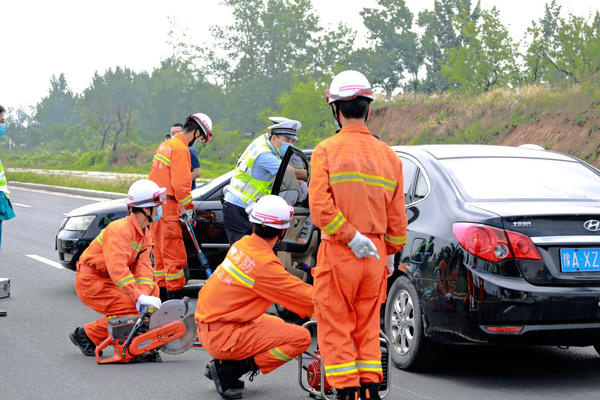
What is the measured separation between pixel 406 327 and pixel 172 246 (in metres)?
3.14

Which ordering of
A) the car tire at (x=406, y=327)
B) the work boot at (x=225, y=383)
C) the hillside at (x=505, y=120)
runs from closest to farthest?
1. the work boot at (x=225, y=383)
2. the car tire at (x=406, y=327)
3. the hillside at (x=505, y=120)

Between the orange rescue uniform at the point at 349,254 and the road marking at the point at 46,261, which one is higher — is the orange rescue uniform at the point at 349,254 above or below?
above

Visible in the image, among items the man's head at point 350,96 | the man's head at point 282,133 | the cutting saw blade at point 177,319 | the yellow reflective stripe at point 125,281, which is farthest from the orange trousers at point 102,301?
the man's head at point 350,96

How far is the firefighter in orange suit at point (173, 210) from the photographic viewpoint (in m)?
8.14

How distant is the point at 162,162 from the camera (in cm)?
833

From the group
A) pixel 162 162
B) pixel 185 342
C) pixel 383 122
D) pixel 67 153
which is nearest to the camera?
pixel 185 342

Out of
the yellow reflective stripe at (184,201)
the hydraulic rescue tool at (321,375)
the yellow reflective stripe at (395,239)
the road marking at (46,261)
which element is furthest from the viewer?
the road marking at (46,261)

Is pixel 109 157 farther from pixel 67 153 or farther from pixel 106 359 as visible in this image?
pixel 106 359

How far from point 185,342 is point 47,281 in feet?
15.0

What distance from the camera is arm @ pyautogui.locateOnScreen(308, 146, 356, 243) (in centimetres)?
429

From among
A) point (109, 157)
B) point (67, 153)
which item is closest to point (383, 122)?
point (109, 157)

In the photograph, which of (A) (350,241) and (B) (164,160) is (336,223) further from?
(B) (164,160)

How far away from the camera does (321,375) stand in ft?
15.6

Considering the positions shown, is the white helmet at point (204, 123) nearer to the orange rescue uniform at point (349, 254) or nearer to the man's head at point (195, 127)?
the man's head at point (195, 127)
